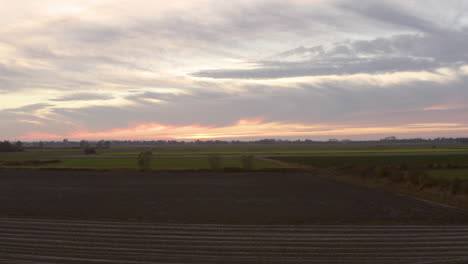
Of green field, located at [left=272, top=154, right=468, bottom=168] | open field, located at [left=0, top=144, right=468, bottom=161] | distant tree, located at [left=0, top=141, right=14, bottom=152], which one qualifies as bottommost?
green field, located at [left=272, top=154, right=468, bottom=168]

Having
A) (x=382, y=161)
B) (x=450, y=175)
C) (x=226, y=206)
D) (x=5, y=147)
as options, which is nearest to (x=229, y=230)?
(x=226, y=206)

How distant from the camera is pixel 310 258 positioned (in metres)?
9.17

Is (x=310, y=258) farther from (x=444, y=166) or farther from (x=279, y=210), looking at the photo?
(x=444, y=166)

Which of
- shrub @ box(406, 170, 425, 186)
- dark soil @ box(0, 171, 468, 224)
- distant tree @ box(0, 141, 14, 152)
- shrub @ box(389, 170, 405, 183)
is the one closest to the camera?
dark soil @ box(0, 171, 468, 224)

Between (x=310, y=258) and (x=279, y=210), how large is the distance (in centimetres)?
800

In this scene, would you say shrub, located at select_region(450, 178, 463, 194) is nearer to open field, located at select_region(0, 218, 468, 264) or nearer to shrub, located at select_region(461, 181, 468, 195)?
shrub, located at select_region(461, 181, 468, 195)

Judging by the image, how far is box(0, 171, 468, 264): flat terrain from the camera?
30.7 ft

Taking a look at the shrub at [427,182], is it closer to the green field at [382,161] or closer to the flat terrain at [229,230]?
the flat terrain at [229,230]

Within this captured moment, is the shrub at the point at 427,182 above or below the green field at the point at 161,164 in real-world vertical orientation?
above

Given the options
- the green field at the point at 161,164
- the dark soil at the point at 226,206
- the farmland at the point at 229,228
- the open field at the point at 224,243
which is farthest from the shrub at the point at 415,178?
the green field at the point at 161,164

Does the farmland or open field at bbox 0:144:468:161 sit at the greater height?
open field at bbox 0:144:468:161

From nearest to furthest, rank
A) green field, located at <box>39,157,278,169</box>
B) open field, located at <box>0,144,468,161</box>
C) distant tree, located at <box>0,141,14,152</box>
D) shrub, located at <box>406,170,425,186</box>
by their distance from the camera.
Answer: shrub, located at <box>406,170,425,186</box> < green field, located at <box>39,157,278,169</box> < open field, located at <box>0,144,468,161</box> < distant tree, located at <box>0,141,14,152</box>

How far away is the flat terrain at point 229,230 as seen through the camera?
934cm

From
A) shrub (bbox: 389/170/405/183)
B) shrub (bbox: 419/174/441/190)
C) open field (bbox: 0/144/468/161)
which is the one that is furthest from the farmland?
open field (bbox: 0/144/468/161)
